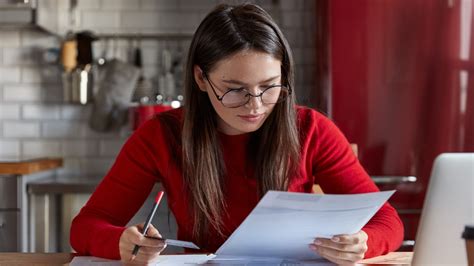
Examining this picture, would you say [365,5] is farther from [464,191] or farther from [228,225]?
[464,191]

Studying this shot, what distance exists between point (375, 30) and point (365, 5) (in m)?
0.11

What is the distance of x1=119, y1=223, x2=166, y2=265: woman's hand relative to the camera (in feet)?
4.60

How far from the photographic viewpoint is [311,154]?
5.99 feet

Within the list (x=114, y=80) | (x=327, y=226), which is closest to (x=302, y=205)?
(x=327, y=226)

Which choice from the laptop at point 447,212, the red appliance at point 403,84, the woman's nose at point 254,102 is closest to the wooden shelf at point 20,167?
the red appliance at point 403,84

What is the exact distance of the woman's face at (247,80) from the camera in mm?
1581

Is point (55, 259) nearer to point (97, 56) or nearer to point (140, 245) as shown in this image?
point (140, 245)

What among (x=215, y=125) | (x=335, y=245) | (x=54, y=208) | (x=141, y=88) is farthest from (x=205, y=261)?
(x=141, y=88)

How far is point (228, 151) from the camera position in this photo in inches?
71.2

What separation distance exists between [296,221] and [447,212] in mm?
279

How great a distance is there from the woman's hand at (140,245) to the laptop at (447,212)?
495mm

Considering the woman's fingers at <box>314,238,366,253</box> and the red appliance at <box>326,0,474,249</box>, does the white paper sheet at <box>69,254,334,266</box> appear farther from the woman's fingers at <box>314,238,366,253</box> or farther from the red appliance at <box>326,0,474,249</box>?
the red appliance at <box>326,0,474,249</box>

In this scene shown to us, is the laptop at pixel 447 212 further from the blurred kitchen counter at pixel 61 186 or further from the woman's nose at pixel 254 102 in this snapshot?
the blurred kitchen counter at pixel 61 186

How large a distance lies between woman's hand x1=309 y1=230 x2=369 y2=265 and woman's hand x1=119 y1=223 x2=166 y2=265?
0.29m
